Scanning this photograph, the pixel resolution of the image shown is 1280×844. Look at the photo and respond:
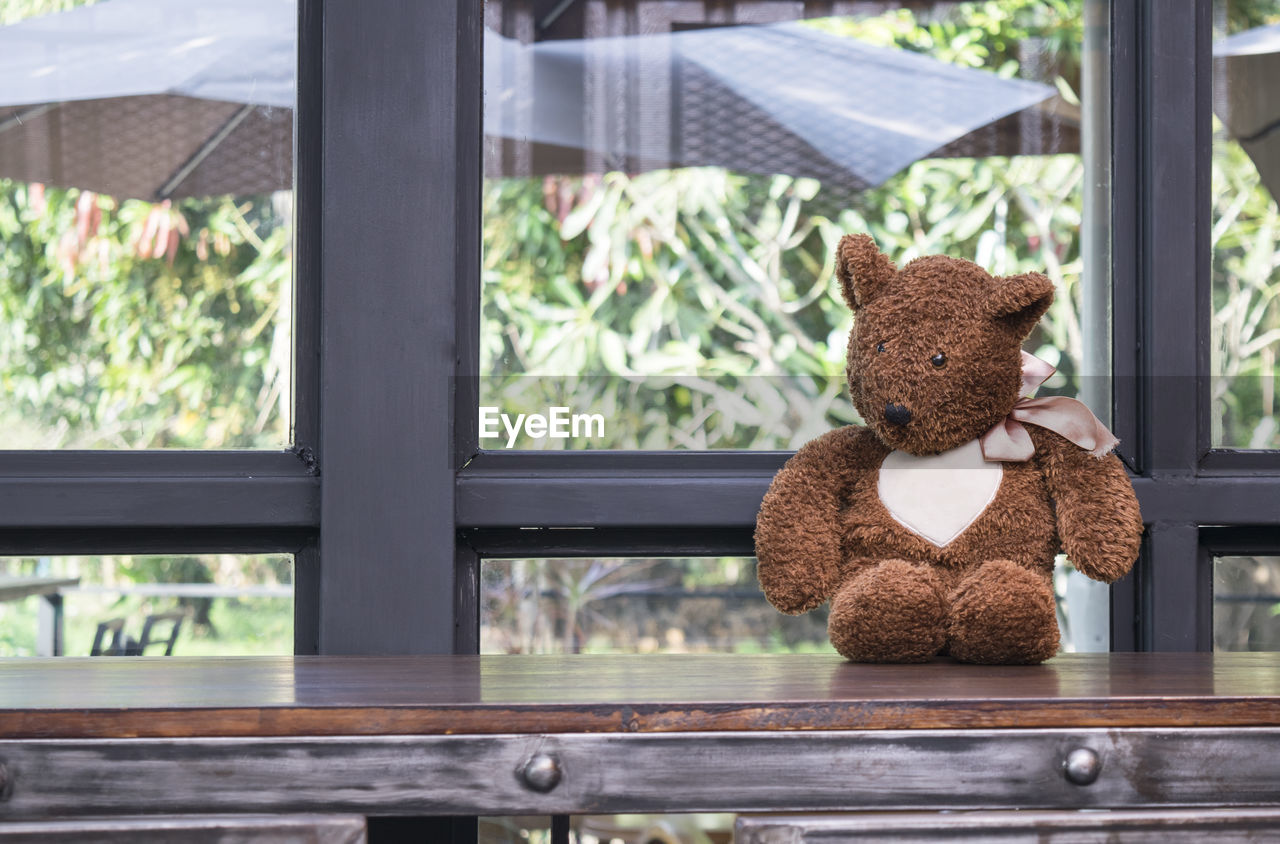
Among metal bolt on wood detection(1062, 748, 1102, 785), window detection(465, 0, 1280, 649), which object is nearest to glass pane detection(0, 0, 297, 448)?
window detection(465, 0, 1280, 649)

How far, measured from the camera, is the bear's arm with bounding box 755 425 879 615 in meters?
1.08

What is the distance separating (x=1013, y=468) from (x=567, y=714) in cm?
55

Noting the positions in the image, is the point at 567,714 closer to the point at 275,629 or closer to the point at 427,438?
the point at 427,438

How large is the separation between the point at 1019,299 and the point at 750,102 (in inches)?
19.3

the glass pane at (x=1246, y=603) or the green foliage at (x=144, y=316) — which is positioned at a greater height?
the green foliage at (x=144, y=316)

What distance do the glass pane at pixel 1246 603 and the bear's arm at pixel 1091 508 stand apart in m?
0.37

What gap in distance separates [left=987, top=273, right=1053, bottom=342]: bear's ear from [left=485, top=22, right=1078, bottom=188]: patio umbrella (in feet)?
1.22

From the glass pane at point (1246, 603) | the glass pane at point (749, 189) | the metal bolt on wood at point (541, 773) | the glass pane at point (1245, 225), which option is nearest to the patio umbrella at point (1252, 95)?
the glass pane at point (1245, 225)

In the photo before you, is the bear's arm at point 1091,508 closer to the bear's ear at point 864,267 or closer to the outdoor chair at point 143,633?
the bear's ear at point 864,267

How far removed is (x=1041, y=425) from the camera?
42.6 inches

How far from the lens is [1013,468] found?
1084 mm

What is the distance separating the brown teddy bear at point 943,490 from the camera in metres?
1.00

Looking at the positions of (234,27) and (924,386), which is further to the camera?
(234,27)

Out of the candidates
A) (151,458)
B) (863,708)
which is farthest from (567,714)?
(151,458)
